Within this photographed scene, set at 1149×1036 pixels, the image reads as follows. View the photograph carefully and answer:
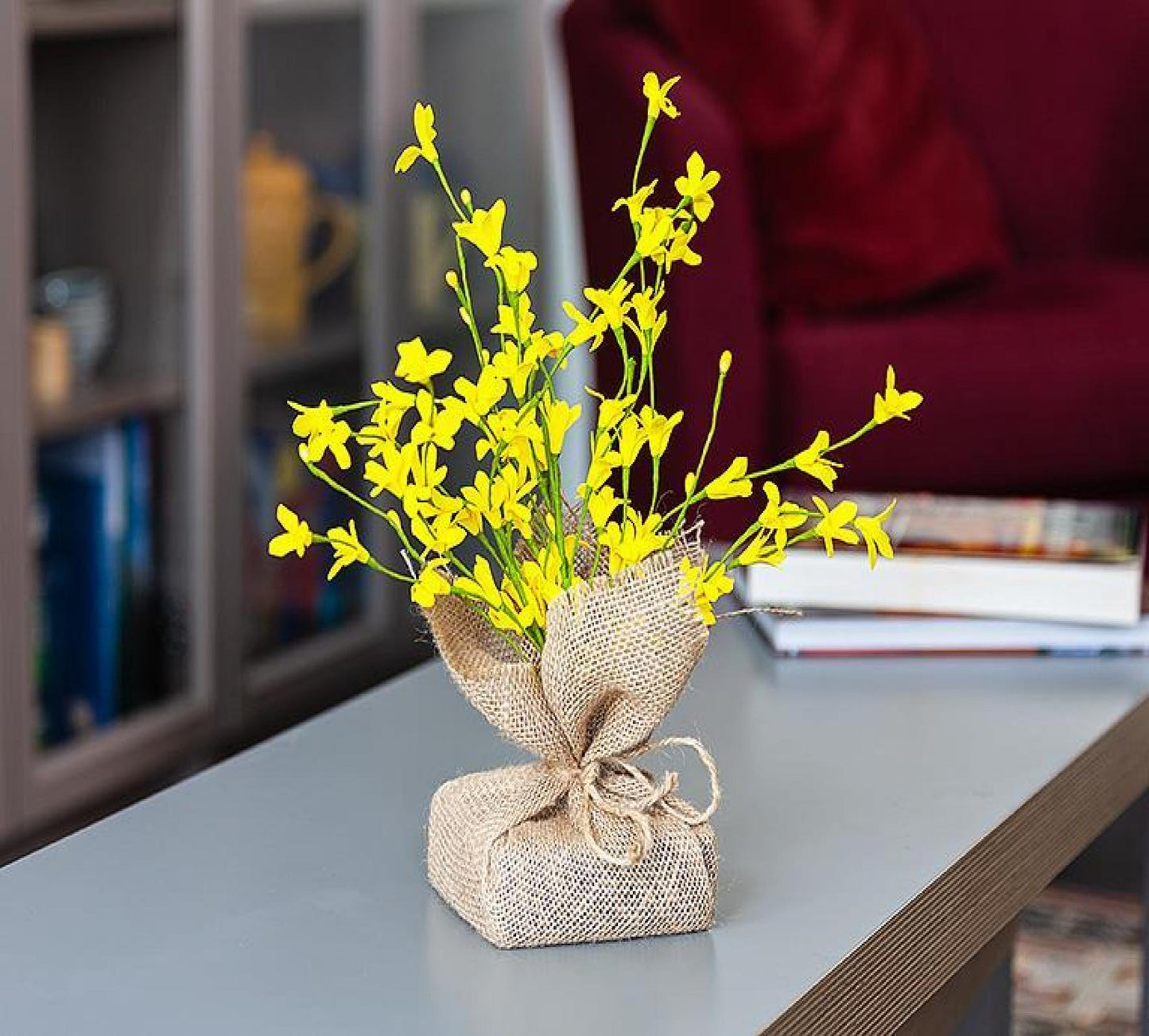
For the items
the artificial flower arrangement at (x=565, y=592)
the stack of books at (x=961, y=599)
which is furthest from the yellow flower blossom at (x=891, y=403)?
the stack of books at (x=961, y=599)

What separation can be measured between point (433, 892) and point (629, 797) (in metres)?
0.10

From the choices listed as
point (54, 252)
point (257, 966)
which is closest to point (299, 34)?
point (54, 252)

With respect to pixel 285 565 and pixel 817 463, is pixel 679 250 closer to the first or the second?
pixel 817 463

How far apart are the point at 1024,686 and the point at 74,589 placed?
1272 millimetres

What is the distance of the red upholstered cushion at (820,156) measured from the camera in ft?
7.54

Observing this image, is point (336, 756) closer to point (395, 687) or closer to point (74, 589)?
point (395, 687)

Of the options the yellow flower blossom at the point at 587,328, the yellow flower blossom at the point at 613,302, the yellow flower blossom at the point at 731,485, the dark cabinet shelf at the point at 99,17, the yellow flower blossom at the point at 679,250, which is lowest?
the yellow flower blossom at the point at 731,485

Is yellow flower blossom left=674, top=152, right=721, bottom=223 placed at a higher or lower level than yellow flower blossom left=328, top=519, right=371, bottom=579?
higher

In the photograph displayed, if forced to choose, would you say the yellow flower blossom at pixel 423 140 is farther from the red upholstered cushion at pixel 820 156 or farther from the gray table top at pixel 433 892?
the red upholstered cushion at pixel 820 156

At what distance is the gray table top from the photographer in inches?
30.0

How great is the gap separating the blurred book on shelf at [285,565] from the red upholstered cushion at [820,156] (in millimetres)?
620

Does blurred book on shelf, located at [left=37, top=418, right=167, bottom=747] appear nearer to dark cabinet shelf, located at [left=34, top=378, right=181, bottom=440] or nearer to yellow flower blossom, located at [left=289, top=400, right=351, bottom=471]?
dark cabinet shelf, located at [left=34, top=378, right=181, bottom=440]

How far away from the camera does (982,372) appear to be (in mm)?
2201

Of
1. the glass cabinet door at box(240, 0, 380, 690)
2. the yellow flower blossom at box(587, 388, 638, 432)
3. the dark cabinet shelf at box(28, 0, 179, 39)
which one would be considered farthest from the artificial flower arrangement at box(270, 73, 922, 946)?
the glass cabinet door at box(240, 0, 380, 690)
